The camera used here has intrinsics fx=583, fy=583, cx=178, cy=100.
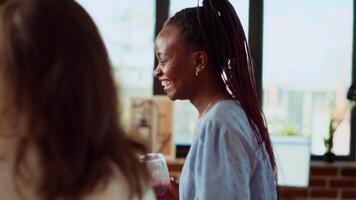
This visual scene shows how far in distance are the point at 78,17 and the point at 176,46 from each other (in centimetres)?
53

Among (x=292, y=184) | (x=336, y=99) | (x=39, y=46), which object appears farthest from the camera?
(x=336, y=99)

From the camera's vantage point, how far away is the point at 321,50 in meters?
3.24

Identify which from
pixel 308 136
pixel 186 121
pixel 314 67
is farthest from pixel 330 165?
pixel 186 121

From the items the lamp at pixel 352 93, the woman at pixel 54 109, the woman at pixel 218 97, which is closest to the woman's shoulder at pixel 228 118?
the woman at pixel 218 97

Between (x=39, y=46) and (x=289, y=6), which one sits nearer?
(x=39, y=46)

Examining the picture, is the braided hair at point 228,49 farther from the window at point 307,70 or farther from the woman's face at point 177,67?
the window at point 307,70

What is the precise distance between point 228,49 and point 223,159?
0.24 m

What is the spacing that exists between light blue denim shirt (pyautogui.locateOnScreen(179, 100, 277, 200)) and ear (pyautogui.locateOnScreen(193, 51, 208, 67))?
10cm

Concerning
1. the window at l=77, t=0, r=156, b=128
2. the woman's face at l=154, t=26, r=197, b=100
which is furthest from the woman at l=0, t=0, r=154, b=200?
the window at l=77, t=0, r=156, b=128

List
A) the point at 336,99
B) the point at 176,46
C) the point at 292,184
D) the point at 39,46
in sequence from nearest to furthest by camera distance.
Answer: the point at 39,46, the point at 176,46, the point at 292,184, the point at 336,99

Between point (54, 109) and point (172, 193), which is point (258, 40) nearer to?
point (172, 193)

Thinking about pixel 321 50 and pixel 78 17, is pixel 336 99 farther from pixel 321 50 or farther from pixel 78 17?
pixel 78 17

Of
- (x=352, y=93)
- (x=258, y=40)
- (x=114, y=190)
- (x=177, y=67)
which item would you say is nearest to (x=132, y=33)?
(x=258, y=40)

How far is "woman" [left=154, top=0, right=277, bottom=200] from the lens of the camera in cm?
108
